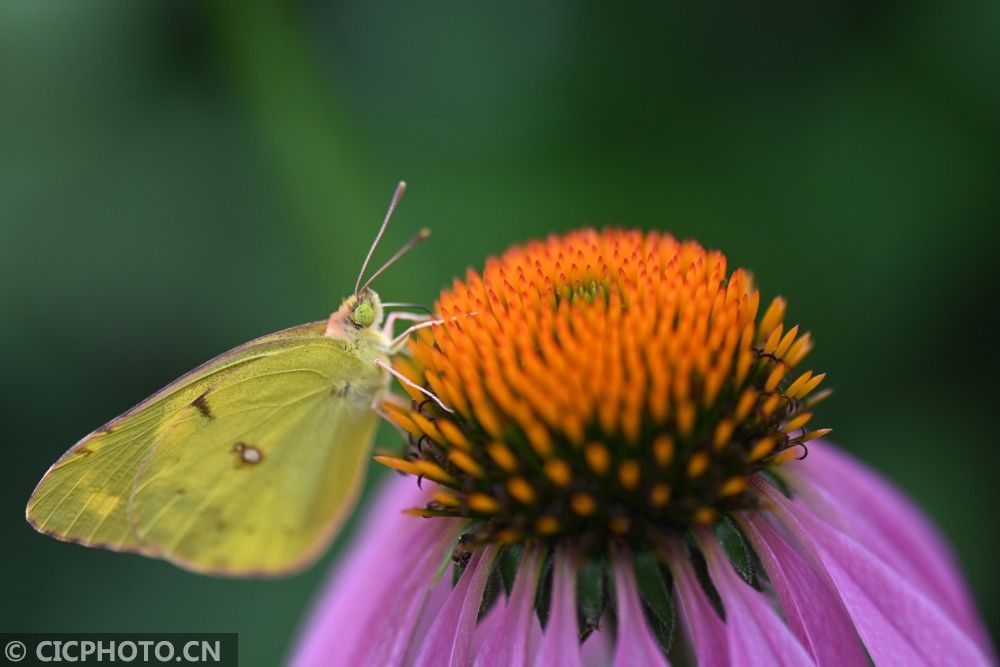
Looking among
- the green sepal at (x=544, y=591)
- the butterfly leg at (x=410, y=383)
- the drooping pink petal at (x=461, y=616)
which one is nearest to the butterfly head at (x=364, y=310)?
the butterfly leg at (x=410, y=383)

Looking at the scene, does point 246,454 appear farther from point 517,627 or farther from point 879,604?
point 879,604

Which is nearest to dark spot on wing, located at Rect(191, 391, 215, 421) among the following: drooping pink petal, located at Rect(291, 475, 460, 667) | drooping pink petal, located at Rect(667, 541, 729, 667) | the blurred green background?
drooping pink petal, located at Rect(291, 475, 460, 667)

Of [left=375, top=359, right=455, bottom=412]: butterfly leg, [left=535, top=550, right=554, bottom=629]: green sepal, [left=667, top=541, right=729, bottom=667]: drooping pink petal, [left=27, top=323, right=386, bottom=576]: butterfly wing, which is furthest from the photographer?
[left=27, top=323, right=386, bottom=576]: butterfly wing

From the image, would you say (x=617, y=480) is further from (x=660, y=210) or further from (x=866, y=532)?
(x=660, y=210)

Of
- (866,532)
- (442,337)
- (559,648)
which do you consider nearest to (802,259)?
(866,532)

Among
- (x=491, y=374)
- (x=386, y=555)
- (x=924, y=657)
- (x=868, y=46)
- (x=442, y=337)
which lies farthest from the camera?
(x=868, y=46)

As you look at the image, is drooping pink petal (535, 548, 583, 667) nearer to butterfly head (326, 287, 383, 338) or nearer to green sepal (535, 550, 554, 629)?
green sepal (535, 550, 554, 629)
